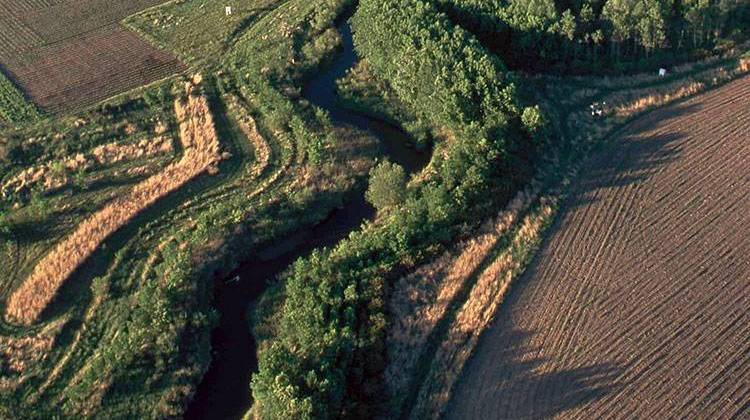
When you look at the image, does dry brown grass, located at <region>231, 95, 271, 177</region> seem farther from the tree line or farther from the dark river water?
the tree line

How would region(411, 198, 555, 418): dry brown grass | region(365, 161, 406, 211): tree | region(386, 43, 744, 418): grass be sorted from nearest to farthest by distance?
1. region(411, 198, 555, 418): dry brown grass
2. region(386, 43, 744, 418): grass
3. region(365, 161, 406, 211): tree

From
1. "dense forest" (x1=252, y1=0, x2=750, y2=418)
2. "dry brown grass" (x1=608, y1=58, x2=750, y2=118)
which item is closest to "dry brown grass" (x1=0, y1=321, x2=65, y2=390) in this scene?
"dense forest" (x1=252, y1=0, x2=750, y2=418)

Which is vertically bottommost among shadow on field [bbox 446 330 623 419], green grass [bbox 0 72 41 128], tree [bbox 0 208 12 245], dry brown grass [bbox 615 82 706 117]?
shadow on field [bbox 446 330 623 419]

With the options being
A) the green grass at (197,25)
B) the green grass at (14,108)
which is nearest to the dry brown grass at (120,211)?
the green grass at (197,25)

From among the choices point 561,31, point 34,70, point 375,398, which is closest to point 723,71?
point 561,31

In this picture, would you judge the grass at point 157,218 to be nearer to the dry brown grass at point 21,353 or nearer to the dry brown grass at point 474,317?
the dry brown grass at point 21,353

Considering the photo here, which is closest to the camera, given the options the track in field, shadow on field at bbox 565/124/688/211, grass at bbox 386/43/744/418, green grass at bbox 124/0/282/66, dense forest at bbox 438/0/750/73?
the track in field

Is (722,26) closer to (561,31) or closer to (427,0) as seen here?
(561,31)
